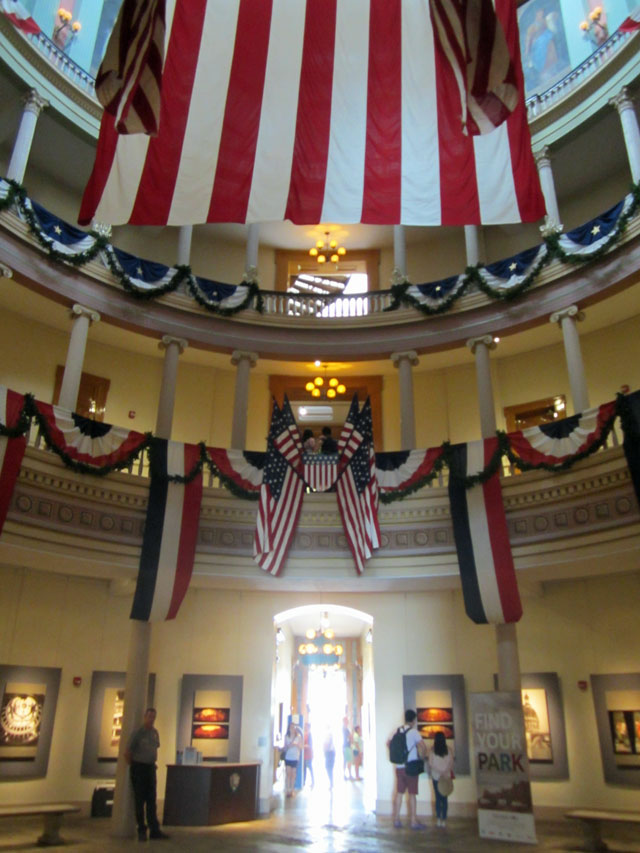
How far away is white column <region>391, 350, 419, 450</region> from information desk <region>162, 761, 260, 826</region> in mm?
7199

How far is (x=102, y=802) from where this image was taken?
1225 cm

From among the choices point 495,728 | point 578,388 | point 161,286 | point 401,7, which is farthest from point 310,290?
point 495,728

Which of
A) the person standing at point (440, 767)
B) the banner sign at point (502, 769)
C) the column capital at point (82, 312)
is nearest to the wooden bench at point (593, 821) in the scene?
the banner sign at point (502, 769)

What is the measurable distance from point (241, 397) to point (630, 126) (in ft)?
32.8

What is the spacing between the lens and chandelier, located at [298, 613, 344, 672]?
18.1 metres

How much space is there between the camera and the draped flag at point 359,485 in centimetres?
1215

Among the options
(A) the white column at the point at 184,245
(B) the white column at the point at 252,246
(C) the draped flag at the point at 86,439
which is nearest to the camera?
(C) the draped flag at the point at 86,439

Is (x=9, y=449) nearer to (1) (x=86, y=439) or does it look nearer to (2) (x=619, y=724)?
(1) (x=86, y=439)

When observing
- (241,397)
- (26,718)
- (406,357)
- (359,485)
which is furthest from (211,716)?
(406,357)

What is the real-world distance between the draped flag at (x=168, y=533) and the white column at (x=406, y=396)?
15.9 ft

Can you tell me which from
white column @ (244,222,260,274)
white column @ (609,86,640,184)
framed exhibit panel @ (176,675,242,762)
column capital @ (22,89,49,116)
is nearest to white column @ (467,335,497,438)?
white column @ (609,86,640,184)

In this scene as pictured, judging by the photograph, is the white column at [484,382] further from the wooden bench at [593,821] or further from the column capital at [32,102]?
the column capital at [32,102]

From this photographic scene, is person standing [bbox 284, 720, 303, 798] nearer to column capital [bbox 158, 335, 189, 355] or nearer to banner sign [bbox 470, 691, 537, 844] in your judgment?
banner sign [bbox 470, 691, 537, 844]

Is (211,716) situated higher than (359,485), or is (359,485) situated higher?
(359,485)
